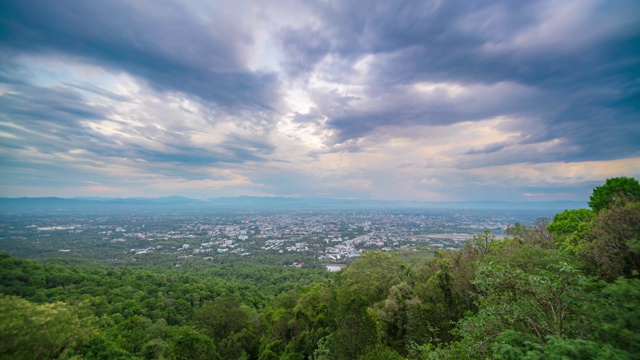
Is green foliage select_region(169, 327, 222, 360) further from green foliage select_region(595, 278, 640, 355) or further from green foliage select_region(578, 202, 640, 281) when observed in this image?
green foliage select_region(578, 202, 640, 281)

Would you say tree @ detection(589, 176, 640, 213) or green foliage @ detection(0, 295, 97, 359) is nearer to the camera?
green foliage @ detection(0, 295, 97, 359)

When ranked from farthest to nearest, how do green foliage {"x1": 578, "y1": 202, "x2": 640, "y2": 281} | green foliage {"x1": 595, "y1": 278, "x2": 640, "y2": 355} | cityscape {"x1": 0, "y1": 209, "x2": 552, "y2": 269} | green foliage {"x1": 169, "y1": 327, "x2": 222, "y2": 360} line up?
cityscape {"x1": 0, "y1": 209, "x2": 552, "y2": 269}
green foliage {"x1": 169, "y1": 327, "x2": 222, "y2": 360}
green foliage {"x1": 578, "y1": 202, "x2": 640, "y2": 281}
green foliage {"x1": 595, "y1": 278, "x2": 640, "y2": 355}

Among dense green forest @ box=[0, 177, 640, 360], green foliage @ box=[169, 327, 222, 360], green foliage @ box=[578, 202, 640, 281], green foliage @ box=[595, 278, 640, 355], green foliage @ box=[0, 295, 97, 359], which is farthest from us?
green foliage @ box=[169, 327, 222, 360]

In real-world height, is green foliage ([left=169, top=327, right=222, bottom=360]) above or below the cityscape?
above

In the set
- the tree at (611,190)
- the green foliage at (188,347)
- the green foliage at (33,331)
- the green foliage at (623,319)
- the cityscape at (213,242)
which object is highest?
the tree at (611,190)

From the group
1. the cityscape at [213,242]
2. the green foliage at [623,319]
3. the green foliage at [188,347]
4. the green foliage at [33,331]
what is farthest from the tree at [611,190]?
the cityscape at [213,242]

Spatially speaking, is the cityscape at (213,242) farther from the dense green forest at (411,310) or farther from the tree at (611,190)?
the dense green forest at (411,310)

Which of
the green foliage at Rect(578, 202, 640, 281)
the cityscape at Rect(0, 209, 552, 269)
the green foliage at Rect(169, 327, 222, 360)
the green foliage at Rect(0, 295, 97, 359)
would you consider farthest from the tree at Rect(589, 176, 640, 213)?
the cityscape at Rect(0, 209, 552, 269)

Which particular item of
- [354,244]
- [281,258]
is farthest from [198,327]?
[354,244]

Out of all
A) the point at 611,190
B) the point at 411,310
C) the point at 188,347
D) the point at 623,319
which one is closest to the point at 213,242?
the point at 188,347

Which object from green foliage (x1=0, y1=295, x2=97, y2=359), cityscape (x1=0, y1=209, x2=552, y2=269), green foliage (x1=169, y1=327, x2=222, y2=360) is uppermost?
green foliage (x1=0, y1=295, x2=97, y2=359)
